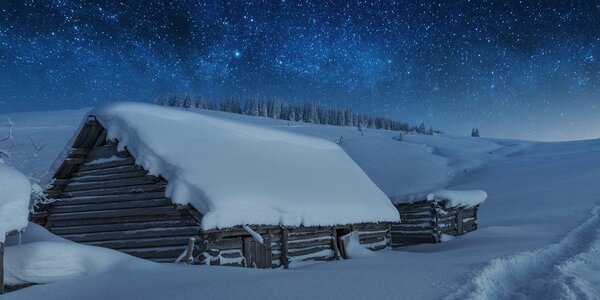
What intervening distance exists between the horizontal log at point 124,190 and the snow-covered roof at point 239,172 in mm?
660

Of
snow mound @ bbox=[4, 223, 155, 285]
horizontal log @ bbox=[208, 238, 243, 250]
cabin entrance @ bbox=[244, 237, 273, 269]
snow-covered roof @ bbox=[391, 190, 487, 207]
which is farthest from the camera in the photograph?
snow-covered roof @ bbox=[391, 190, 487, 207]

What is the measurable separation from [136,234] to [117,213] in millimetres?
862

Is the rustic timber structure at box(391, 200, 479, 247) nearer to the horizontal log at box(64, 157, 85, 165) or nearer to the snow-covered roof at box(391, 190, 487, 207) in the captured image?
the snow-covered roof at box(391, 190, 487, 207)

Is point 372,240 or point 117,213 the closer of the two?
point 117,213

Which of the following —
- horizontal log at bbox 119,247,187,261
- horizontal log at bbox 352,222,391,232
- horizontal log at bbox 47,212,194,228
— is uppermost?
horizontal log at bbox 47,212,194,228

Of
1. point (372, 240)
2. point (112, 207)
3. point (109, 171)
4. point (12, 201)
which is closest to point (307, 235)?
Result: point (372, 240)

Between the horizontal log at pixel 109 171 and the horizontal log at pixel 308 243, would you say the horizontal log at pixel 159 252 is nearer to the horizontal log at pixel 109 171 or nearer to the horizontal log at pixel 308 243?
the horizontal log at pixel 109 171

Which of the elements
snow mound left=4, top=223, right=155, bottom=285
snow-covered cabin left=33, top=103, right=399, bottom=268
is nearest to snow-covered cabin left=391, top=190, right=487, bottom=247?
snow-covered cabin left=33, top=103, right=399, bottom=268

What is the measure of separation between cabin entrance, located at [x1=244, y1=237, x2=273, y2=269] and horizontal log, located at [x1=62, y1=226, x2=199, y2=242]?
1.26 metres

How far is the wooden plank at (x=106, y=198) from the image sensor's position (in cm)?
1070

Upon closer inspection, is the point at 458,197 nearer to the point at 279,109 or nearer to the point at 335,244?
the point at 335,244

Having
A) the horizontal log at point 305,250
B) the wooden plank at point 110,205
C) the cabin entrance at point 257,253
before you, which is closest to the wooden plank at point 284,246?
the horizontal log at point 305,250

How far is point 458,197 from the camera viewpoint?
18859 millimetres

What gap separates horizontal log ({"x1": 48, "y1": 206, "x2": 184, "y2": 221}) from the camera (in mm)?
10438
